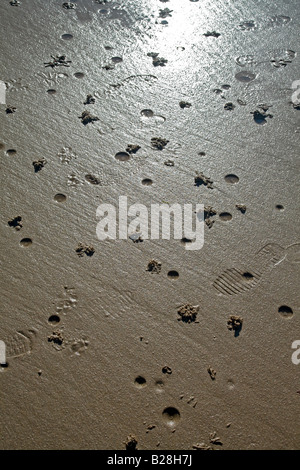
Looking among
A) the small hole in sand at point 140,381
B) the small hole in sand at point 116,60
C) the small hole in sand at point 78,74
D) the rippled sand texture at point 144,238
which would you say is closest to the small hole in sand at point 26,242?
the rippled sand texture at point 144,238

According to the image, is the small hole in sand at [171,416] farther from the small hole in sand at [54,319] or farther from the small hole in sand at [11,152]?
the small hole in sand at [11,152]

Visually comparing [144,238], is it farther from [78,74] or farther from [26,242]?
[78,74]

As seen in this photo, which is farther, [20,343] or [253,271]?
[253,271]

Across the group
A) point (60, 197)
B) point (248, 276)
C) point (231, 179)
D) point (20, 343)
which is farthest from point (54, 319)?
point (231, 179)

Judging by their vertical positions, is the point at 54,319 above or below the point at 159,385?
above

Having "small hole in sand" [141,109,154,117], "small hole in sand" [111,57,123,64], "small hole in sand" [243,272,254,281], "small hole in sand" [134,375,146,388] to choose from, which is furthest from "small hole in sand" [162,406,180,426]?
"small hole in sand" [111,57,123,64]
